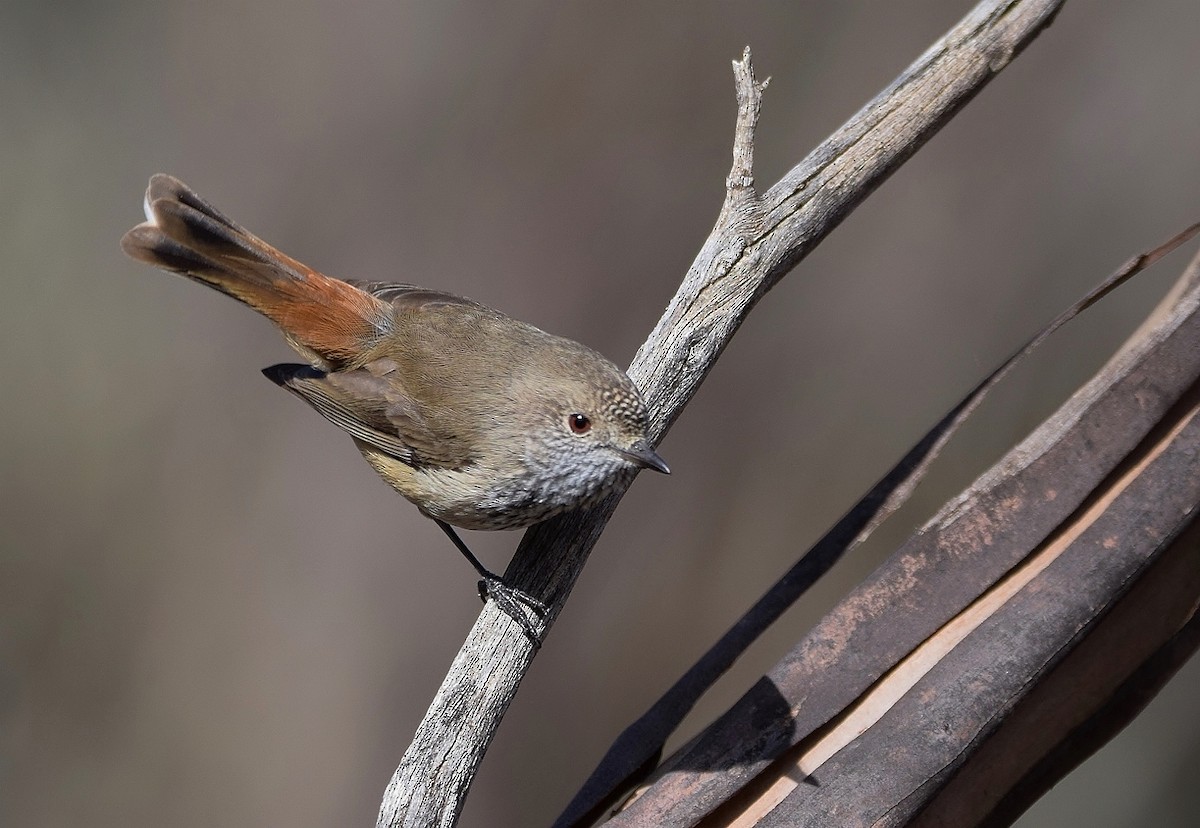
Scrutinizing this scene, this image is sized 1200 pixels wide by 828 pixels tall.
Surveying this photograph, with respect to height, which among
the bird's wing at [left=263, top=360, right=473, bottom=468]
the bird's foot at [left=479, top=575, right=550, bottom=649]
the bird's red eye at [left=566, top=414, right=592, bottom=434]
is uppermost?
the bird's wing at [left=263, top=360, right=473, bottom=468]

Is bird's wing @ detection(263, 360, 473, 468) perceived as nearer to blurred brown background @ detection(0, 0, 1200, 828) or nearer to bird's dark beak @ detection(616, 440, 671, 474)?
bird's dark beak @ detection(616, 440, 671, 474)

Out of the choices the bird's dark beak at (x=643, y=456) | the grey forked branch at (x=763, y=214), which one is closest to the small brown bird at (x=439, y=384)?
the bird's dark beak at (x=643, y=456)

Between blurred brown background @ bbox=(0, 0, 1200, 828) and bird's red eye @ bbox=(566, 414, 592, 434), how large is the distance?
2.42 m

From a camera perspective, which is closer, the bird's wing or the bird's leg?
the bird's leg

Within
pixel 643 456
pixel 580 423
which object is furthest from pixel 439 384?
pixel 643 456

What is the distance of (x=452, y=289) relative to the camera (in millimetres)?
5449

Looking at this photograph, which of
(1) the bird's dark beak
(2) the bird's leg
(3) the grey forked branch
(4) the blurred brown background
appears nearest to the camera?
(2) the bird's leg

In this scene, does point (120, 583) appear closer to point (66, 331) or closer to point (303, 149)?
point (66, 331)

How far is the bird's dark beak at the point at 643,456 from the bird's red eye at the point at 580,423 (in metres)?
0.12

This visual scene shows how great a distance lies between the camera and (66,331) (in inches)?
235

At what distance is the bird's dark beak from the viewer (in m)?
3.00

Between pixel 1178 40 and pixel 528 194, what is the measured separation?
359 cm

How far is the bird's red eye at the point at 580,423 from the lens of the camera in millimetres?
3072

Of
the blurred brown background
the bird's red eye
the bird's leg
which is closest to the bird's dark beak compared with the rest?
the bird's red eye
